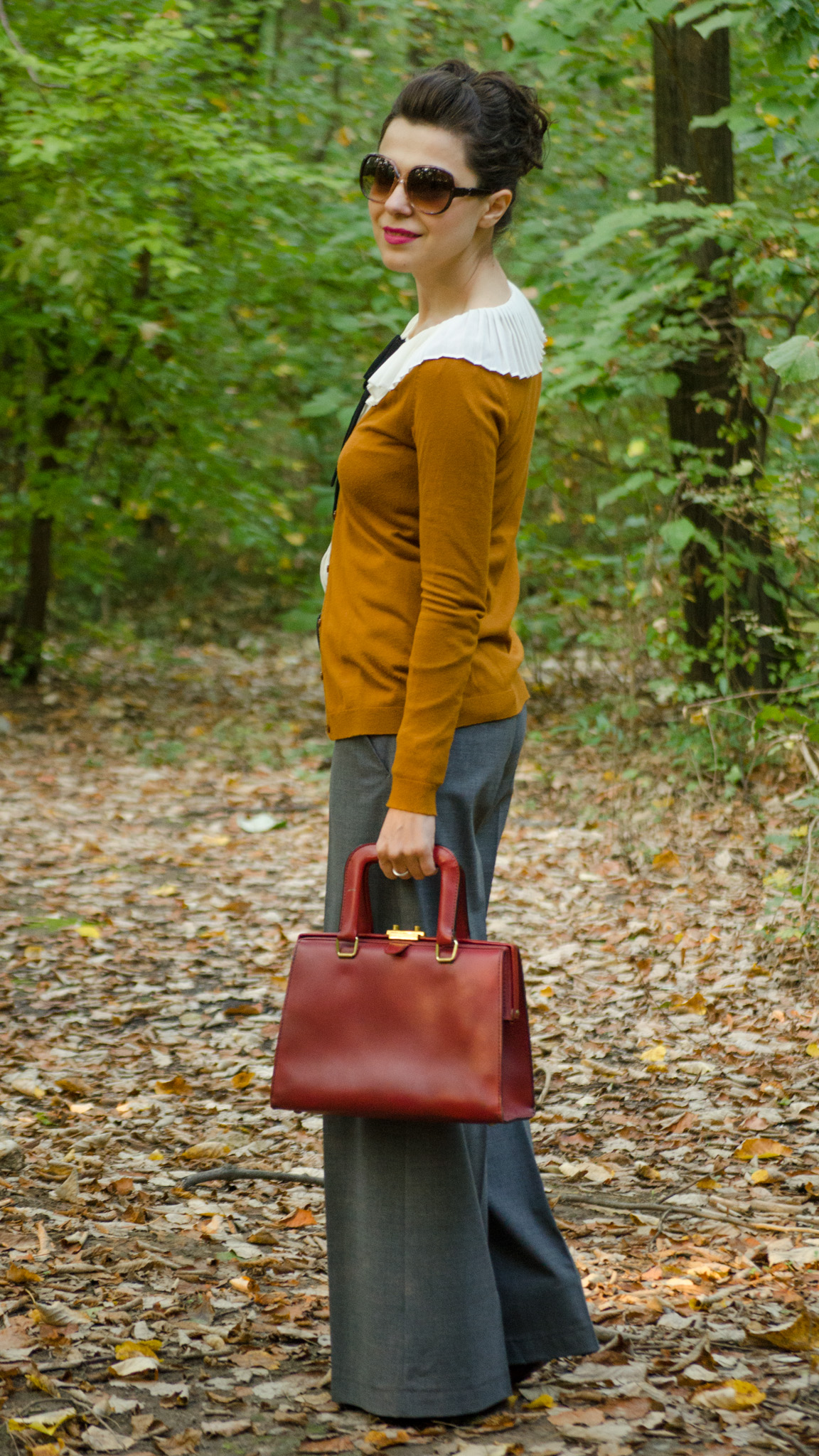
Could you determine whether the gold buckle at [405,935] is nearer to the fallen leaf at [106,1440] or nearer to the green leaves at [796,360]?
the fallen leaf at [106,1440]

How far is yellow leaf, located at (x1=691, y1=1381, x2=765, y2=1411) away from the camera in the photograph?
7.22ft

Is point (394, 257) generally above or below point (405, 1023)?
above

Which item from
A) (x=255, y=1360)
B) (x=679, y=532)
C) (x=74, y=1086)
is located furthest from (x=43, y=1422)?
(x=679, y=532)

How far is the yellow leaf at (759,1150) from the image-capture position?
3295 millimetres

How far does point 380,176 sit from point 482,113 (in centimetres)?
18

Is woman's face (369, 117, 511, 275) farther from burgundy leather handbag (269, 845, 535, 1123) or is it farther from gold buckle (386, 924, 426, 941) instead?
gold buckle (386, 924, 426, 941)

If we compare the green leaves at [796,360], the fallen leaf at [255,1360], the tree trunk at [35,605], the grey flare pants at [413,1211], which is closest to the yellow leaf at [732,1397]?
the grey flare pants at [413,1211]

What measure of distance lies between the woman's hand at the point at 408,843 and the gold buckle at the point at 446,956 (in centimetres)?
11

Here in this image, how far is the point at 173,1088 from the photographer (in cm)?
388

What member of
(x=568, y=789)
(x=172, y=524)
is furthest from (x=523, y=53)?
(x=172, y=524)

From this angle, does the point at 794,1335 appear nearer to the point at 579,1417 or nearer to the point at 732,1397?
Result: the point at 732,1397

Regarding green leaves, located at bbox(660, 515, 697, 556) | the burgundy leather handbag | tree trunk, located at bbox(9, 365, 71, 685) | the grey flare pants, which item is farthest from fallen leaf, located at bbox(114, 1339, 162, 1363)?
tree trunk, located at bbox(9, 365, 71, 685)

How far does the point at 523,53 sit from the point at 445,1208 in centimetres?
574

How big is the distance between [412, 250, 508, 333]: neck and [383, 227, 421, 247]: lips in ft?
0.19
